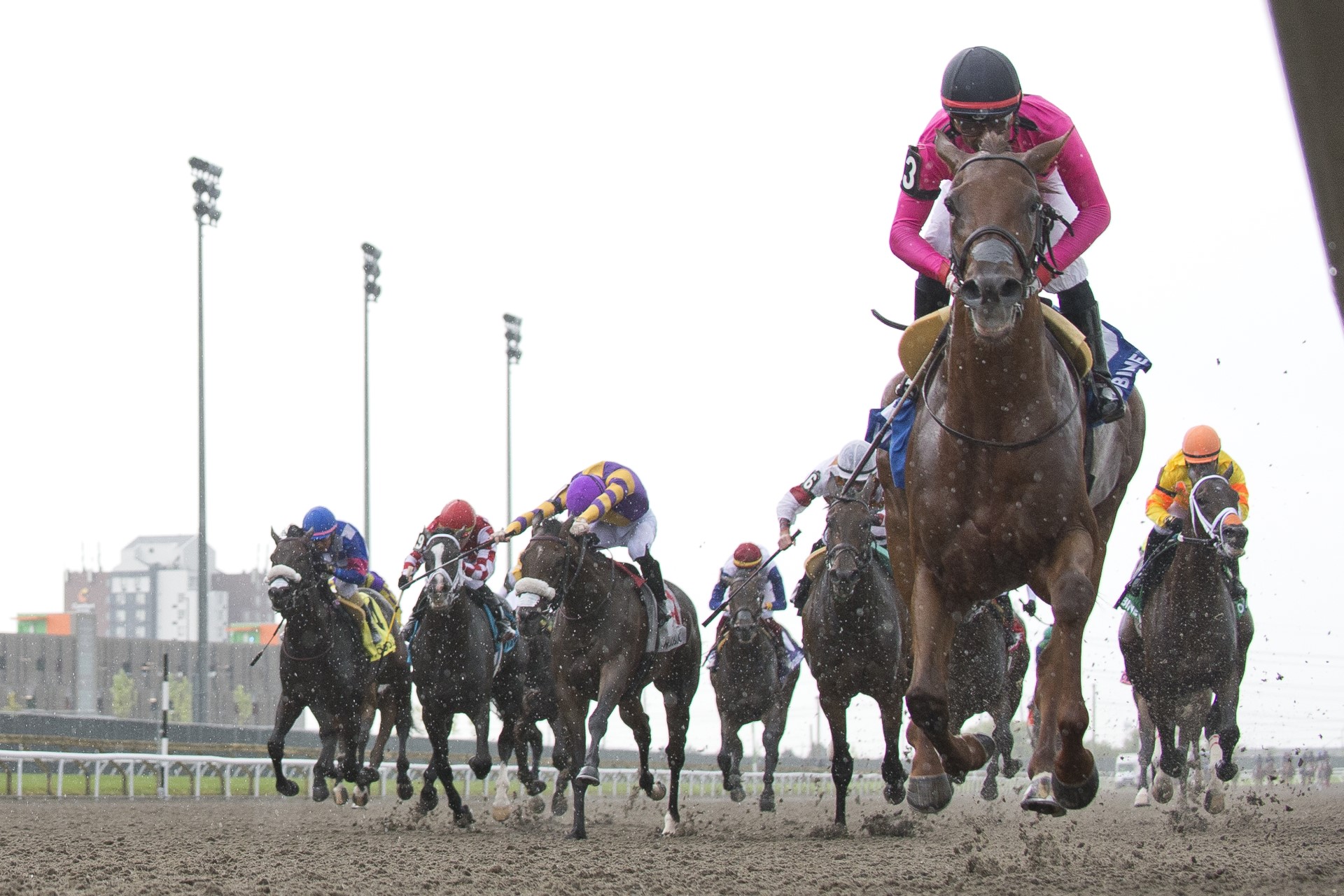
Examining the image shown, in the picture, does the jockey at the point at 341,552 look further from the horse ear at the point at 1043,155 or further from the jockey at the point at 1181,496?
the horse ear at the point at 1043,155

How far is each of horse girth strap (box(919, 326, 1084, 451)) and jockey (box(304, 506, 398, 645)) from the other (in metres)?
8.05

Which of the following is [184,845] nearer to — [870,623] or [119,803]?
[870,623]

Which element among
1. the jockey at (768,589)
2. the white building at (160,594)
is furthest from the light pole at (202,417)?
the white building at (160,594)

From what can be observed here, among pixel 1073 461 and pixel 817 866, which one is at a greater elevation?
pixel 1073 461

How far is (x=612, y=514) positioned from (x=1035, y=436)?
22.9 feet

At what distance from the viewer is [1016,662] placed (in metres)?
14.8

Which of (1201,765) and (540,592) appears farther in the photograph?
(1201,765)

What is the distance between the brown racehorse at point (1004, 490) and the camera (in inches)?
243

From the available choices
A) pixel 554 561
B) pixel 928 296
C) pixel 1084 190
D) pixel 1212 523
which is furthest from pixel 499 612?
pixel 1084 190

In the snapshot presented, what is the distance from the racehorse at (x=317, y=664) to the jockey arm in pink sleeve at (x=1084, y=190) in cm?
810

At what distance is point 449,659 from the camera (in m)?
13.6

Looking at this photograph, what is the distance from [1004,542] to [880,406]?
173 cm

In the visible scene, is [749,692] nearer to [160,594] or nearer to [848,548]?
[848,548]

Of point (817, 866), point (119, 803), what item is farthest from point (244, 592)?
point (817, 866)
